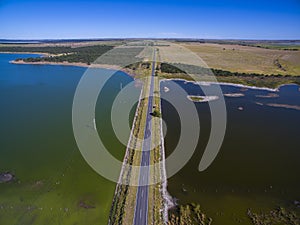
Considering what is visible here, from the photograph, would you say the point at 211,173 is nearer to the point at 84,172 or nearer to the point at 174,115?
the point at 84,172

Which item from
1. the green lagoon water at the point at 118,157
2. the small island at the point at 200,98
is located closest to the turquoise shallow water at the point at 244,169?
the green lagoon water at the point at 118,157

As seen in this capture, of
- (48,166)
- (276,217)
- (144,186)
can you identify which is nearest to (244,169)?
(276,217)

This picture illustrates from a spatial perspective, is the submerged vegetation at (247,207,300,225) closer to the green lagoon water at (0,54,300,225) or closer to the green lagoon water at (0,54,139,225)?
the green lagoon water at (0,54,300,225)

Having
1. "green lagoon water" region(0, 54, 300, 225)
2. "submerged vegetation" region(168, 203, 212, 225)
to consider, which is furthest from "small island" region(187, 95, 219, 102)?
"submerged vegetation" region(168, 203, 212, 225)

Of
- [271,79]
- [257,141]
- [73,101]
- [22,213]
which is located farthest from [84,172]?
[271,79]

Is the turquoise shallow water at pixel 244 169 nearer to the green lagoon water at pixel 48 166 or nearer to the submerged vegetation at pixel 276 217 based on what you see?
the submerged vegetation at pixel 276 217

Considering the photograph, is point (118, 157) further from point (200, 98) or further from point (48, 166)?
point (200, 98)

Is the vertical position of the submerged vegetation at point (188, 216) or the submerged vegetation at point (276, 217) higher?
the submerged vegetation at point (188, 216)

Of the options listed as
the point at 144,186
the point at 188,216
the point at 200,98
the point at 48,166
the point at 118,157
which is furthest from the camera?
the point at 200,98
